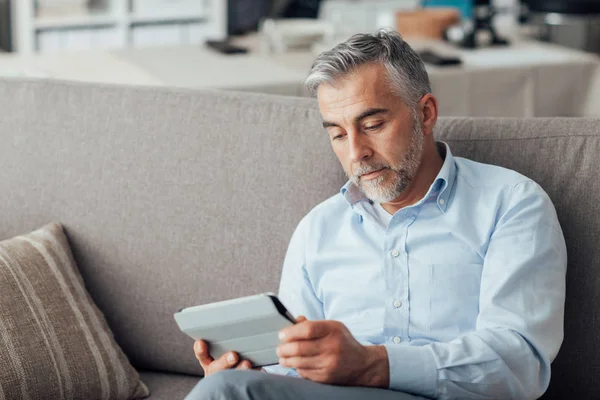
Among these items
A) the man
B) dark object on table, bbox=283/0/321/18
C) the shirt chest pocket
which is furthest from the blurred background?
the shirt chest pocket

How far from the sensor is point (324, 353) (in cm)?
140

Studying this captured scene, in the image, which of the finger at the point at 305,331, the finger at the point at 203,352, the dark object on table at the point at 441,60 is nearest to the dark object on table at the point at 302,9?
the dark object on table at the point at 441,60

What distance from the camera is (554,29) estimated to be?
377 centimetres

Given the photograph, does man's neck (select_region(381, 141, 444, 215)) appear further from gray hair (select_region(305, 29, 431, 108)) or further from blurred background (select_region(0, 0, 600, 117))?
blurred background (select_region(0, 0, 600, 117))

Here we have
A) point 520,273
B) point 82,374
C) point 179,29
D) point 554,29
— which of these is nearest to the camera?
point 520,273

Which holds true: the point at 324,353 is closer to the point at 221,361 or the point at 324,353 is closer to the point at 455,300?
the point at 221,361

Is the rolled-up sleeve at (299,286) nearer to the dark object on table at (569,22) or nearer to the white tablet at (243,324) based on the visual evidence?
the white tablet at (243,324)

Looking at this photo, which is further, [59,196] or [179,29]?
[179,29]

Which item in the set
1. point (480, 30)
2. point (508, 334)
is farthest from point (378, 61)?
point (480, 30)

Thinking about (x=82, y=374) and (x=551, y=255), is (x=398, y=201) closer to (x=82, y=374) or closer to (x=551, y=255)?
(x=551, y=255)

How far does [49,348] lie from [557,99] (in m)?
2.04

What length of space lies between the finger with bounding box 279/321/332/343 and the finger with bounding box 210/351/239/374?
0.40 ft

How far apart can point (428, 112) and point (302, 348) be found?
20.9 inches

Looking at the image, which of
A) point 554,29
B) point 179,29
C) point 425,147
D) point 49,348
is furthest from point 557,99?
point 179,29
